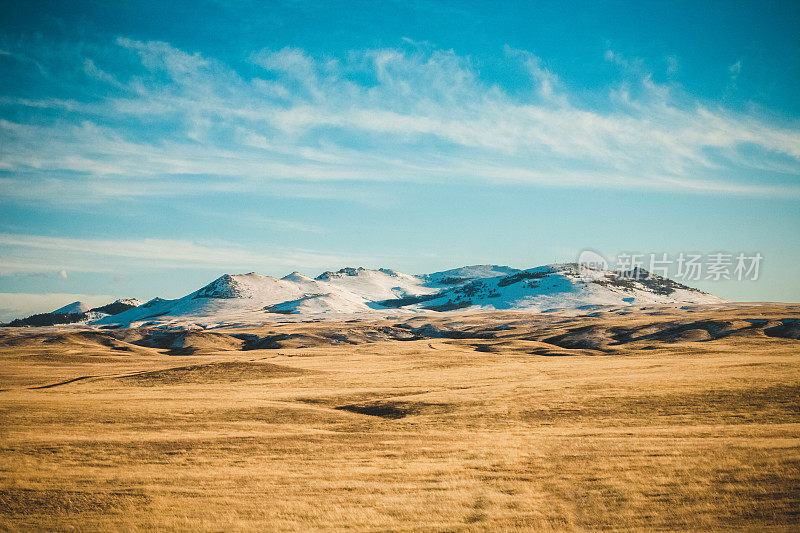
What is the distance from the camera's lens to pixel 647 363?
233 feet

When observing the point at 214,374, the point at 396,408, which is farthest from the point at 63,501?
the point at 214,374

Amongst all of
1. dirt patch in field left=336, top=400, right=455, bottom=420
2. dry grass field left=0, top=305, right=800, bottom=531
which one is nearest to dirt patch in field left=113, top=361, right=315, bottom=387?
A: dry grass field left=0, top=305, right=800, bottom=531

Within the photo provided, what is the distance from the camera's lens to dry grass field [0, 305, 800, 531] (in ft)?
83.8

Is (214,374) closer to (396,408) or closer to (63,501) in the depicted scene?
(396,408)

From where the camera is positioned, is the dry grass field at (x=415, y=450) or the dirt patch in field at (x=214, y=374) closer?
the dry grass field at (x=415, y=450)

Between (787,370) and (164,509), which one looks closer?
(164,509)

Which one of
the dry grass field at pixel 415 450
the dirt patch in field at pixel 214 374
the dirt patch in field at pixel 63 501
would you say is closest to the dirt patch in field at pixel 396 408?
the dry grass field at pixel 415 450

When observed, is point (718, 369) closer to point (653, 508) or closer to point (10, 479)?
point (653, 508)

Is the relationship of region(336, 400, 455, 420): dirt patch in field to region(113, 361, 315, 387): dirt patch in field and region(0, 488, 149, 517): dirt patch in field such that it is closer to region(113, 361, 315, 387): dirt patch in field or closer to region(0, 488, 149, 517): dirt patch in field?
region(0, 488, 149, 517): dirt patch in field

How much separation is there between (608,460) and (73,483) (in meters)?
31.0

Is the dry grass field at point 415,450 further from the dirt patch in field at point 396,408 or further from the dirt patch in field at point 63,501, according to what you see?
the dirt patch in field at point 396,408

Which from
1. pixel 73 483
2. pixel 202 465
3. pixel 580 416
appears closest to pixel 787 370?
pixel 580 416

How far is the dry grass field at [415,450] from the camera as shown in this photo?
25531 millimetres

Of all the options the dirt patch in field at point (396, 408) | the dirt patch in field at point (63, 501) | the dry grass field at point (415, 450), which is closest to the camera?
the dry grass field at point (415, 450)
